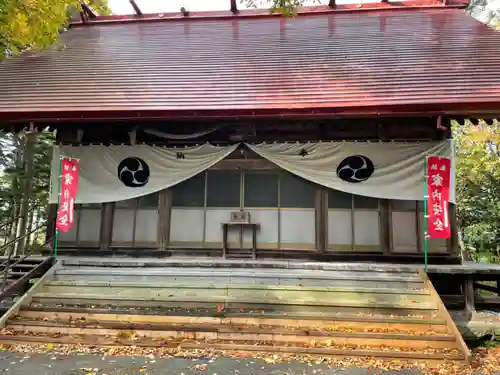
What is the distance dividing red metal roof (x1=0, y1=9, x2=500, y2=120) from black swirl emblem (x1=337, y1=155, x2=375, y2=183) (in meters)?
1.05

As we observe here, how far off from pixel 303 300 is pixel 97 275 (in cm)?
380

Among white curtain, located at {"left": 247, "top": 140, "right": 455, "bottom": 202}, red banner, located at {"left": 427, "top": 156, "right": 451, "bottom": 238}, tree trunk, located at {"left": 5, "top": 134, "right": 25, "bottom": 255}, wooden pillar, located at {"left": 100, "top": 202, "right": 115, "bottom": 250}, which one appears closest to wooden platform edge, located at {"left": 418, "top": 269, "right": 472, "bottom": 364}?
red banner, located at {"left": 427, "top": 156, "right": 451, "bottom": 238}

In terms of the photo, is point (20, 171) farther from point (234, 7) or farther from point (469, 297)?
point (469, 297)

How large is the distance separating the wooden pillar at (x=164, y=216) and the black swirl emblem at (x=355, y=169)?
3.59m

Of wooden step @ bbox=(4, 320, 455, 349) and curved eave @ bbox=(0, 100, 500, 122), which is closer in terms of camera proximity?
wooden step @ bbox=(4, 320, 455, 349)

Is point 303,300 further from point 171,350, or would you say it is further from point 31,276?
point 31,276

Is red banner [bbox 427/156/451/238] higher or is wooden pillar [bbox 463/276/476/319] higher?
red banner [bbox 427/156/451/238]

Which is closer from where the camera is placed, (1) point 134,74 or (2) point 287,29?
(1) point 134,74

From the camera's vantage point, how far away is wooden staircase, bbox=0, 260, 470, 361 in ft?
17.7

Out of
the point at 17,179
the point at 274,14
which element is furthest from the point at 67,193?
the point at 274,14

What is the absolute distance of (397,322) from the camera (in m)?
5.67

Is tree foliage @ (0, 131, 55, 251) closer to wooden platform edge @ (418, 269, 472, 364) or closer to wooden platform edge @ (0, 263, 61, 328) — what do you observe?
wooden platform edge @ (0, 263, 61, 328)

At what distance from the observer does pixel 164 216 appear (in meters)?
8.13

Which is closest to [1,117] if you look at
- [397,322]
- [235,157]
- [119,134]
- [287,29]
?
[119,134]
